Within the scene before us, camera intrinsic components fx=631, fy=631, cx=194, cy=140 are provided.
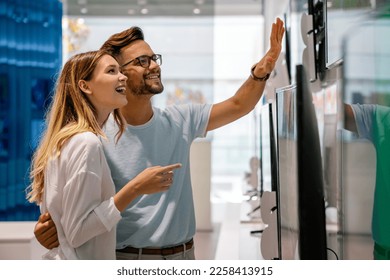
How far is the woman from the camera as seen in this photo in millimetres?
1554

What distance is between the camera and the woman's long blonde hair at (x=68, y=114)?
159 cm

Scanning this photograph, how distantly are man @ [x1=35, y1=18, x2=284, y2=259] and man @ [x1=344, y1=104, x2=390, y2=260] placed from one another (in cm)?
48

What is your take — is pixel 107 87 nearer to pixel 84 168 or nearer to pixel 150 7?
pixel 84 168

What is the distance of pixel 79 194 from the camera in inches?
60.9

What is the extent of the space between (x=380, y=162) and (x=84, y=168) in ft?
2.27

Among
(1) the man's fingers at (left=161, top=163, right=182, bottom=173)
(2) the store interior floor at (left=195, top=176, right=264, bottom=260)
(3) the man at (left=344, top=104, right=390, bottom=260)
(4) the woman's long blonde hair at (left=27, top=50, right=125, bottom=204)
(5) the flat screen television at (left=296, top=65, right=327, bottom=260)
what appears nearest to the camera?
(3) the man at (left=344, top=104, right=390, bottom=260)

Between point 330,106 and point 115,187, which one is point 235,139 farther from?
point 115,187

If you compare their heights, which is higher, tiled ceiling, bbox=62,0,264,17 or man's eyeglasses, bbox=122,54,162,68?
tiled ceiling, bbox=62,0,264,17

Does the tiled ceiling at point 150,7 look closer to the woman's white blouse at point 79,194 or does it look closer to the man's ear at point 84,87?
the man's ear at point 84,87

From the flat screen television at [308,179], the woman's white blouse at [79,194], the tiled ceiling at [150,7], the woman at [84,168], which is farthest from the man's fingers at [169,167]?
the tiled ceiling at [150,7]

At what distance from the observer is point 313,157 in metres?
1.55

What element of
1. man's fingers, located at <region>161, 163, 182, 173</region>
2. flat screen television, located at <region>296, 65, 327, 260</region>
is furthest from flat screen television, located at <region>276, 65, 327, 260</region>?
man's fingers, located at <region>161, 163, 182, 173</region>

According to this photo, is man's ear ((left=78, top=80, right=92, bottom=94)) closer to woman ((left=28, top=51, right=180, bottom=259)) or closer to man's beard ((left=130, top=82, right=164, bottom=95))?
woman ((left=28, top=51, right=180, bottom=259))
